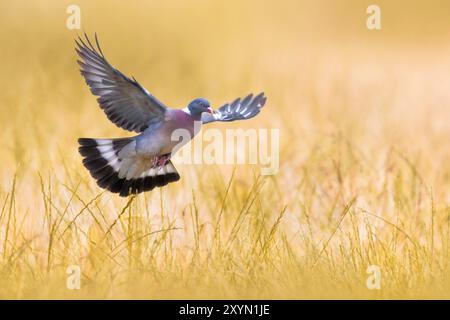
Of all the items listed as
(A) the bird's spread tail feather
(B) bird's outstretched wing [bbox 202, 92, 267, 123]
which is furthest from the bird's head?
(A) the bird's spread tail feather

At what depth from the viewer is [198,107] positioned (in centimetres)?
552

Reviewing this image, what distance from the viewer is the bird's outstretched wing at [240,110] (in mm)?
5947

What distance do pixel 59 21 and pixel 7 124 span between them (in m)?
3.62

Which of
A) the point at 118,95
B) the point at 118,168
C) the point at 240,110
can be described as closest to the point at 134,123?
the point at 118,95

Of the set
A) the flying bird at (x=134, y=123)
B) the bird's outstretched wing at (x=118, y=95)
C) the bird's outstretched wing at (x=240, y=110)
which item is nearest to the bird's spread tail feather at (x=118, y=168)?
the flying bird at (x=134, y=123)

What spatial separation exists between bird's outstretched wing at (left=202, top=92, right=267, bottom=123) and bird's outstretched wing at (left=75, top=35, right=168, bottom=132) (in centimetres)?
47

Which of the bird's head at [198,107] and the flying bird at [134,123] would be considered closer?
the flying bird at [134,123]

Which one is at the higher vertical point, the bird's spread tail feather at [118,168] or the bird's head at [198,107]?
the bird's head at [198,107]

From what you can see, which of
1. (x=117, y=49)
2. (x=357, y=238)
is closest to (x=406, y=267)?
(x=357, y=238)

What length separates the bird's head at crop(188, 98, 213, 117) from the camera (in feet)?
18.1

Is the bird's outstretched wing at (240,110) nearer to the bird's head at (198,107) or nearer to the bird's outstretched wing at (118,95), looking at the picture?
the bird's head at (198,107)

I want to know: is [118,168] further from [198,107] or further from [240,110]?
[240,110]

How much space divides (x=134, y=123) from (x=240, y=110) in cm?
90

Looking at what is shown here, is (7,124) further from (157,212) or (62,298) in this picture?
(62,298)
